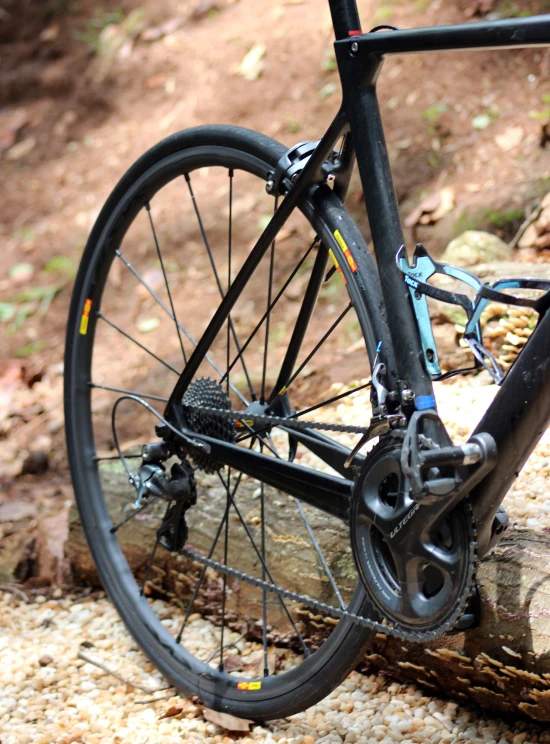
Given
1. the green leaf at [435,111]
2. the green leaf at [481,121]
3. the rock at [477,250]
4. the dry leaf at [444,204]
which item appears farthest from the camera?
the green leaf at [435,111]

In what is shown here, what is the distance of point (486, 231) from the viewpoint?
10.2ft

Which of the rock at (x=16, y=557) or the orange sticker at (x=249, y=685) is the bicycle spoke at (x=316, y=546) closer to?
the orange sticker at (x=249, y=685)

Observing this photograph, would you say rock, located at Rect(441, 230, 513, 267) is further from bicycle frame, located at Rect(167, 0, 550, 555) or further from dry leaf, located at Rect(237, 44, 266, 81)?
dry leaf, located at Rect(237, 44, 266, 81)

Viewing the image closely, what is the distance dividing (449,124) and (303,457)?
6.45 feet

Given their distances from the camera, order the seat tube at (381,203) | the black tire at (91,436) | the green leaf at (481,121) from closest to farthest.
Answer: the seat tube at (381,203) < the black tire at (91,436) < the green leaf at (481,121)

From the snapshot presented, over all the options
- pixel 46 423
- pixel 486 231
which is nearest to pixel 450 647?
pixel 486 231

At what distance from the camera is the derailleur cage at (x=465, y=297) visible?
1240 mm

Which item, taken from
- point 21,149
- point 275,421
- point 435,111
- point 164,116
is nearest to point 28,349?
point 164,116

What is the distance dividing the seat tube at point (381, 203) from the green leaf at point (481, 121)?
233 cm

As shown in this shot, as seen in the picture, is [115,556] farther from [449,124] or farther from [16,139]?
[16,139]

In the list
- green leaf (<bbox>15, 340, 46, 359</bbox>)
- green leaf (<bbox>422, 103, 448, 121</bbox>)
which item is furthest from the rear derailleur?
green leaf (<bbox>422, 103, 448, 121</bbox>)

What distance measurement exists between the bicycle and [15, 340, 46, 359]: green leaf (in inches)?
60.7

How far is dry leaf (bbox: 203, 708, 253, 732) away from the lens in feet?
5.85

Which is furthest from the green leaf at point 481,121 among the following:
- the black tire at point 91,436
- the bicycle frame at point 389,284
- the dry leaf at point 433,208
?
the bicycle frame at point 389,284
